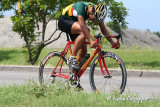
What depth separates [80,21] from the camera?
5.54 meters

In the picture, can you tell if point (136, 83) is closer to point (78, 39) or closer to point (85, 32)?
point (78, 39)

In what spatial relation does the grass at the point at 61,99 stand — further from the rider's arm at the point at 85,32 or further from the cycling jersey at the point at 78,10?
the cycling jersey at the point at 78,10

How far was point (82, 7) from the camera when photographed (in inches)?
221

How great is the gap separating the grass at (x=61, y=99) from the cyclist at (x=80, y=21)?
61 cm

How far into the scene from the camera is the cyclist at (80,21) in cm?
552

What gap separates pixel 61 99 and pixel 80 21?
132 centimetres

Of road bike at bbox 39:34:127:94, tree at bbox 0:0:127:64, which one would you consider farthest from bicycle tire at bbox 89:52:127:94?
tree at bbox 0:0:127:64

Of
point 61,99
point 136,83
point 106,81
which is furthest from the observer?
point 136,83

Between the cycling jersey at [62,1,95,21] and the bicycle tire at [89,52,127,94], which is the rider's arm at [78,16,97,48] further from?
the bicycle tire at [89,52,127,94]

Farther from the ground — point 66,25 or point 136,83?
point 66,25

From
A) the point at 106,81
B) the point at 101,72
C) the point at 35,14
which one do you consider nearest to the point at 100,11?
the point at 101,72

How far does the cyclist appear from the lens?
552 cm

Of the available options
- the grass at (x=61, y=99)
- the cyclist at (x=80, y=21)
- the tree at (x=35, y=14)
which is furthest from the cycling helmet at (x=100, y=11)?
the tree at (x=35, y=14)

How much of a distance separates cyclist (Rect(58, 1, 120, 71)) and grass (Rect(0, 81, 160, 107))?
0.61m
